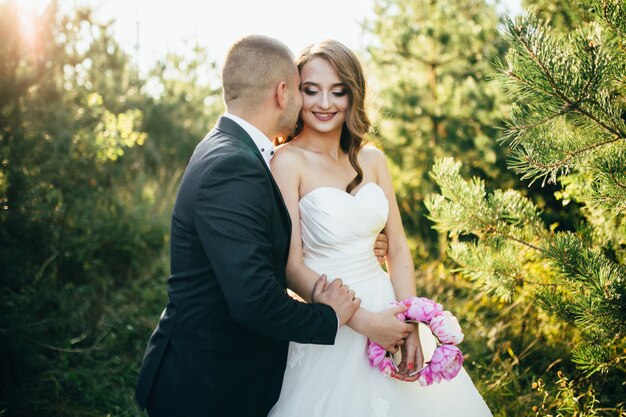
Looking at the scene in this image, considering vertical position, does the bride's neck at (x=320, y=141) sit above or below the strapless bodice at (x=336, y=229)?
above

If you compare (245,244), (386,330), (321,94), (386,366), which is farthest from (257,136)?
(386,366)

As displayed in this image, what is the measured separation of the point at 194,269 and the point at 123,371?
8.31ft

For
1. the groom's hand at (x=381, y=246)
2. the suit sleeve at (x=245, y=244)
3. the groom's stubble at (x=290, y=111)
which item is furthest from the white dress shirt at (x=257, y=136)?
A: the groom's hand at (x=381, y=246)

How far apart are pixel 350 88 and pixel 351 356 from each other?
1.31m

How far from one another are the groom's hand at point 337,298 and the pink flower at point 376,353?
206 mm

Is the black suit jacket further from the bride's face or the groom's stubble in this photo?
the bride's face

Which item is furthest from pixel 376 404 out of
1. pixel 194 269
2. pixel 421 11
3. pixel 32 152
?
pixel 421 11

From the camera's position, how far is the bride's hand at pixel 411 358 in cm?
230

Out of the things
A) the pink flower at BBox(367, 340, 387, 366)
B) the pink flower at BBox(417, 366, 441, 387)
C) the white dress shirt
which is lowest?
the pink flower at BBox(417, 366, 441, 387)

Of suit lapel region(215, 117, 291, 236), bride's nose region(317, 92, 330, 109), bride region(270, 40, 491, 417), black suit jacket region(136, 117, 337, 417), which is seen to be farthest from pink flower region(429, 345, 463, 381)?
bride's nose region(317, 92, 330, 109)

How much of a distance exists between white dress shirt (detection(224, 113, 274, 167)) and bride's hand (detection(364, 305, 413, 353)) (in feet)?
2.62

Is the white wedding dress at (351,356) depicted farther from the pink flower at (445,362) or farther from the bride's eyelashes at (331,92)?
the bride's eyelashes at (331,92)

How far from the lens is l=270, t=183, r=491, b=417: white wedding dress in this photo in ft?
7.43

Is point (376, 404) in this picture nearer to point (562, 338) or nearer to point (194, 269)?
point (194, 269)
